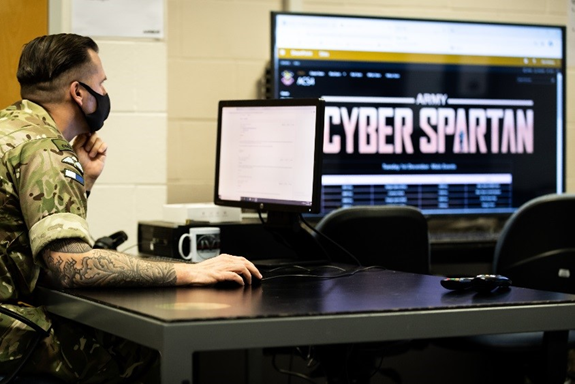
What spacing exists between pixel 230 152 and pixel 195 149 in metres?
1.09

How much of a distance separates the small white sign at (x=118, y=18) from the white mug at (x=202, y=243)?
1.04m

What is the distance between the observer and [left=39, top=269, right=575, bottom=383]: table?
138cm

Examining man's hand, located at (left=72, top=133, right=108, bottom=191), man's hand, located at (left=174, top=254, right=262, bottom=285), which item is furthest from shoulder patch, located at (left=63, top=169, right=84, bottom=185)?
man's hand, located at (left=72, top=133, right=108, bottom=191)

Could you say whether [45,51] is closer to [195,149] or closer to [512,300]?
[512,300]

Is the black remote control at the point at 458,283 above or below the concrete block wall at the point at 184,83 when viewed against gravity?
below

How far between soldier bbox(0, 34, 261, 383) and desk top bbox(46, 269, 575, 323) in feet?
0.14

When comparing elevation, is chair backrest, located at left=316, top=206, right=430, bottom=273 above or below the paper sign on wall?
below

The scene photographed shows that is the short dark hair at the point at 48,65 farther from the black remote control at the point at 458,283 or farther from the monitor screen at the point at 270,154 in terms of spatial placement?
the black remote control at the point at 458,283

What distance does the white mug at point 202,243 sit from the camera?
2.78 meters

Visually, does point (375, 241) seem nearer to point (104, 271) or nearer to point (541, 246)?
point (541, 246)

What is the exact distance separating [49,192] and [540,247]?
181cm

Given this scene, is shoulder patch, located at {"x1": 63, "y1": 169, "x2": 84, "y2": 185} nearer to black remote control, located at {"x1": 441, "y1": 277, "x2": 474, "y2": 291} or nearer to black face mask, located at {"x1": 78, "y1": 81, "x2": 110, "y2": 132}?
black face mask, located at {"x1": 78, "y1": 81, "x2": 110, "y2": 132}

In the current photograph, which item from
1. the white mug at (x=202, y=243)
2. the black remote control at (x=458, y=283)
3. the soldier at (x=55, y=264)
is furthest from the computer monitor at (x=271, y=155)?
the black remote control at (x=458, y=283)

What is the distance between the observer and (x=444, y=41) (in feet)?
12.4
